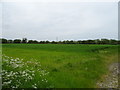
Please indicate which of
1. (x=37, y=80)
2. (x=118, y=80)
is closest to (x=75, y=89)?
(x=37, y=80)

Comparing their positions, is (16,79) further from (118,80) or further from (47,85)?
(118,80)

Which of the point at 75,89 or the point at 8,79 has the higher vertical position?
the point at 8,79

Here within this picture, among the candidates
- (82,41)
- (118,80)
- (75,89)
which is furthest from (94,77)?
(82,41)

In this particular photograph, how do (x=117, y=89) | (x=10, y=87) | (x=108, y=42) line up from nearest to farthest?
(x=10, y=87)
(x=117, y=89)
(x=108, y=42)

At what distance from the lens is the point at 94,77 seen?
32.8 feet

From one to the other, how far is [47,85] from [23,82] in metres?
1.50

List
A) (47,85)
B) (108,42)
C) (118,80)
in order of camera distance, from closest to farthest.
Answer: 1. (47,85)
2. (118,80)
3. (108,42)

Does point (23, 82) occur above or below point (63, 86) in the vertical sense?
above

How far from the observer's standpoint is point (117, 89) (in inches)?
325

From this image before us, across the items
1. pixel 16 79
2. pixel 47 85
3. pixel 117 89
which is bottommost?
pixel 117 89

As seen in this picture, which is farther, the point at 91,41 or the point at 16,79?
the point at 91,41

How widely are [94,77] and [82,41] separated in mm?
68730

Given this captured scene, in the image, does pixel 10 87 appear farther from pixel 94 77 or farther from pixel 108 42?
pixel 108 42

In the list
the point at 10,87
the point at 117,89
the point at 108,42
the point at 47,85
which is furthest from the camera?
the point at 108,42
